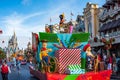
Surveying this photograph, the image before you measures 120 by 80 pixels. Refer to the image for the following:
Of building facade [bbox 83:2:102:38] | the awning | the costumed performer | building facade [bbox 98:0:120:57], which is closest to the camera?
the costumed performer

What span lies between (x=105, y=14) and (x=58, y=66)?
27.4m

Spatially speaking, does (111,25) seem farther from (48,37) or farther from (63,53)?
(63,53)

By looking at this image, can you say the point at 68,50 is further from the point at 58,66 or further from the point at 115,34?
the point at 115,34

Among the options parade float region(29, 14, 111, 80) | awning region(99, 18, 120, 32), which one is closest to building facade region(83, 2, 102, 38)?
awning region(99, 18, 120, 32)

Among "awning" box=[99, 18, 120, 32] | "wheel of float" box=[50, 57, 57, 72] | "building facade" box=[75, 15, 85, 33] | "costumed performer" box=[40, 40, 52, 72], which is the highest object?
"building facade" box=[75, 15, 85, 33]

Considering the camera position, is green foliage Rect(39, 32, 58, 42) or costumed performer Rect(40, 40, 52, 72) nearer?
costumed performer Rect(40, 40, 52, 72)

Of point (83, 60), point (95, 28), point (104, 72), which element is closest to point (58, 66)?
point (83, 60)

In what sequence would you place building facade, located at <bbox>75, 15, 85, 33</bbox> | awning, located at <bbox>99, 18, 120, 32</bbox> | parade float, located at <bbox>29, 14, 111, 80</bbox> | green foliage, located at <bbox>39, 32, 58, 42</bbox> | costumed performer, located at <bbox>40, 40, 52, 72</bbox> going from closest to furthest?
parade float, located at <bbox>29, 14, 111, 80</bbox>
costumed performer, located at <bbox>40, 40, 52, 72</bbox>
green foliage, located at <bbox>39, 32, 58, 42</bbox>
awning, located at <bbox>99, 18, 120, 32</bbox>
building facade, located at <bbox>75, 15, 85, 33</bbox>

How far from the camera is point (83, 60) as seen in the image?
16.7m

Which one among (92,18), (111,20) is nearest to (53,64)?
(111,20)

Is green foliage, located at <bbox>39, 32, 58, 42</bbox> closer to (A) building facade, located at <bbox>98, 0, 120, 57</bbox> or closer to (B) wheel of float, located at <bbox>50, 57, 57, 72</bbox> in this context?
(B) wheel of float, located at <bbox>50, 57, 57, 72</bbox>

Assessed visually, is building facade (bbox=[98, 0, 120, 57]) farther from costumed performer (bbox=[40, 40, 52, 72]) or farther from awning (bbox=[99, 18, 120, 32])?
costumed performer (bbox=[40, 40, 52, 72])

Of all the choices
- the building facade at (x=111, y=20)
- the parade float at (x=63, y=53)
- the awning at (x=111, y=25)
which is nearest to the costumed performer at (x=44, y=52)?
the parade float at (x=63, y=53)

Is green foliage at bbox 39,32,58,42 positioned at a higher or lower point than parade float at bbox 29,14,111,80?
higher
